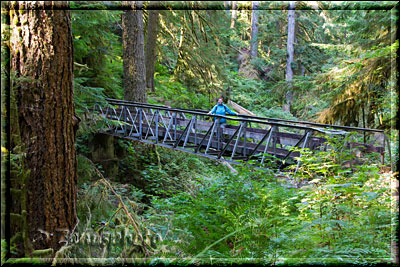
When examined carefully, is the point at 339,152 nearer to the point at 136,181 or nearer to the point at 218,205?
the point at 218,205

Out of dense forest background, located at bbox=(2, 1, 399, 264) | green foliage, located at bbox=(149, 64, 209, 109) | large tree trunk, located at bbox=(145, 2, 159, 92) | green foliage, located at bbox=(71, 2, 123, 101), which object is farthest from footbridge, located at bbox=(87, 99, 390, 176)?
green foliage, located at bbox=(149, 64, 209, 109)

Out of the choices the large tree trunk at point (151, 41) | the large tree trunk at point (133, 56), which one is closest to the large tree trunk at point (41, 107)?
the large tree trunk at point (133, 56)

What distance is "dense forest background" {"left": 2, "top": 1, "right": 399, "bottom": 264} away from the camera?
10.7ft

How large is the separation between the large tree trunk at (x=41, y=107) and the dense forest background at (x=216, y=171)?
0.64 ft

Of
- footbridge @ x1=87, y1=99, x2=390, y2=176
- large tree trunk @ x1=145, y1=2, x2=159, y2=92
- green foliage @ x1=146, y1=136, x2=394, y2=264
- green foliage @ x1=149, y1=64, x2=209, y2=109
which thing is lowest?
green foliage @ x1=146, y1=136, x2=394, y2=264

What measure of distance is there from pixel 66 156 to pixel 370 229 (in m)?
3.10

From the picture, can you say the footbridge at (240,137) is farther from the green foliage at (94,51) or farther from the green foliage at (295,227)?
the green foliage at (295,227)

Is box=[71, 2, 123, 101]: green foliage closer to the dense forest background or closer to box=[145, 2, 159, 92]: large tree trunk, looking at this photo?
the dense forest background

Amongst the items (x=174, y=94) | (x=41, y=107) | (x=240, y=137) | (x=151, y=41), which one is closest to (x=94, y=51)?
(x=240, y=137)

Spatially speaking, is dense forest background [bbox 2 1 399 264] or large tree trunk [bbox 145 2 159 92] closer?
dense forest background [bbox 2 1 399 264]

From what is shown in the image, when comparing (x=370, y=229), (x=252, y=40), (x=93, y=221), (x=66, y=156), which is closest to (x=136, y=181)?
(x=93, y=221)

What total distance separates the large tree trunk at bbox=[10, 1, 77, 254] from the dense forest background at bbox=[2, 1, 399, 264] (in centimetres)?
20

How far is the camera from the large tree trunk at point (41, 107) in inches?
132

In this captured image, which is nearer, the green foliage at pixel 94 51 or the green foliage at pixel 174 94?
the green foliage at pixel 94 51
